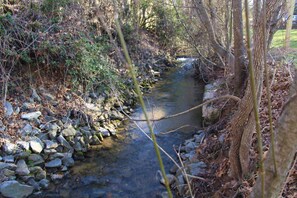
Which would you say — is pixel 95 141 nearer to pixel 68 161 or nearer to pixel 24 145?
pixel 68 161

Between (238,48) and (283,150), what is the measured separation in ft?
10.8

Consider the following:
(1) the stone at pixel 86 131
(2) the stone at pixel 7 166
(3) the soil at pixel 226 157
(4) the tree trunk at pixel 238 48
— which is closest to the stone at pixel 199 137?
(3) the soil at pixel 226 157

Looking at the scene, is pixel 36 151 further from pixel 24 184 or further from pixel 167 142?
pixel 167 142

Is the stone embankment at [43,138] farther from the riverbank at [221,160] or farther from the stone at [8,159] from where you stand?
the riverbank at [221,160]

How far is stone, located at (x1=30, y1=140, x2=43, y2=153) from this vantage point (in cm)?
419

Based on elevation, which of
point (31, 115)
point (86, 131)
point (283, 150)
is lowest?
point (86, 131)

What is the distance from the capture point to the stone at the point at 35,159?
408 centimetres

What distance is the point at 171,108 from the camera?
21.7ft

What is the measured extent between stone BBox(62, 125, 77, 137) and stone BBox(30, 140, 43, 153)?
0.51 metres

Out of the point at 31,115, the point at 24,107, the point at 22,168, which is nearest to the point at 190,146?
the point at 22,168

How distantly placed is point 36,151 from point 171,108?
329 centimetres

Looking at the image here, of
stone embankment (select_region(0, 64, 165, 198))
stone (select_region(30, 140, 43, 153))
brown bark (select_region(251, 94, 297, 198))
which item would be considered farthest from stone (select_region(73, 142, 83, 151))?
brown bark (select_region(251, 94, 297, 198))

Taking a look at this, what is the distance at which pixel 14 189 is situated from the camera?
3514 mm

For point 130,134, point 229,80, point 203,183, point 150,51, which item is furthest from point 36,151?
point 150,51
